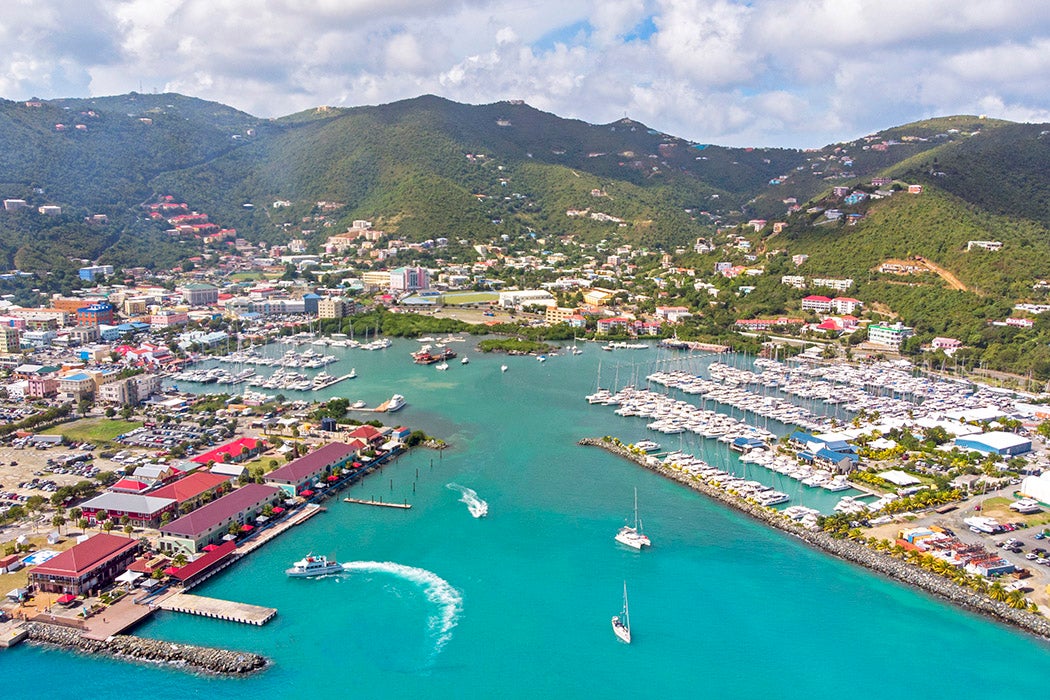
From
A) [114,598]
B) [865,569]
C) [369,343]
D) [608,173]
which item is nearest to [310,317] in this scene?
[369,343]

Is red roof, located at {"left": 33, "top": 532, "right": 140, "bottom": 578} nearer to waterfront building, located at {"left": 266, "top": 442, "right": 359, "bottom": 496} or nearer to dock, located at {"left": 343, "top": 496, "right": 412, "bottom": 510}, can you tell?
waterfront building, located at {"left": 266, "top": 442, "right": 359, "bottom": 496}

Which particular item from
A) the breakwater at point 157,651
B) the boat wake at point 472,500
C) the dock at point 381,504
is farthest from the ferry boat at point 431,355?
the breakwater at point 157,651

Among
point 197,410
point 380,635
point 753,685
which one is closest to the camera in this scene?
point 753,685

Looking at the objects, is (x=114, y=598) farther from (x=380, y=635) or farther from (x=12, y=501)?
(x=12, y=501)

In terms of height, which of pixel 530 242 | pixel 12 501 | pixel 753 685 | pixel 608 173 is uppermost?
pixel 608 173

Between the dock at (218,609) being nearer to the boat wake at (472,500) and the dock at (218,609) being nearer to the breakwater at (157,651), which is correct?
the breakwater at (157,651)

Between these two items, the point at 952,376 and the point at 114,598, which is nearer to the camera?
the point at 114,598

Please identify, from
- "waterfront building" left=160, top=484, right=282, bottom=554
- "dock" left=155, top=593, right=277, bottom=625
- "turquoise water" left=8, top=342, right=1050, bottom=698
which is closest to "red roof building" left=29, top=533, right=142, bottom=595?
"waterfront building" left=160, top=484, right=282, bottom=554

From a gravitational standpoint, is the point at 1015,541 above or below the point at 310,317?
below

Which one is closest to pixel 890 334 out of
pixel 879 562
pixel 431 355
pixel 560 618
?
pixel 431 355

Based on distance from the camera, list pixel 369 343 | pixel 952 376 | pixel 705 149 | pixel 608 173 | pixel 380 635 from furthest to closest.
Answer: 1. pixel 705 149
2. pixel 608 173
3. pixel 369 343
4. pixel 952 376
5. pixel 380 635
